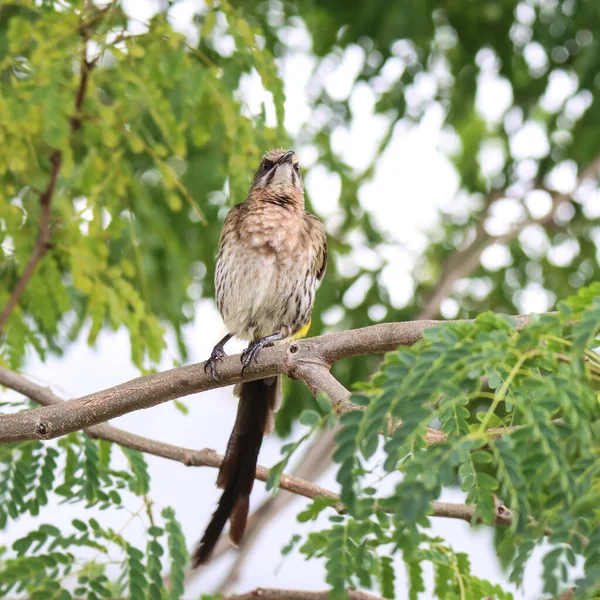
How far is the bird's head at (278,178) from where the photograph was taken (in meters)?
4.18

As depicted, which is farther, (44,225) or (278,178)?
(278,178)

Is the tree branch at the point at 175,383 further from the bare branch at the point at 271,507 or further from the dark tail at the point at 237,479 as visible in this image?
the bare branch at the point at 271,507

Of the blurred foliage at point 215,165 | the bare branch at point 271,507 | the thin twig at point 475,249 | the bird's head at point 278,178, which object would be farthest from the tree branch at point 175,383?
the thin twig at point 475,249

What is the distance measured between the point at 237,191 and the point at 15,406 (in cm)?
115

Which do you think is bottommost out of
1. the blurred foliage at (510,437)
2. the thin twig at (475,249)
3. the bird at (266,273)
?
the blurred foliage at (510,437)

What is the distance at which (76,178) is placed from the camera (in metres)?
3.85

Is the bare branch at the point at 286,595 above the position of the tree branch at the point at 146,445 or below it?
below

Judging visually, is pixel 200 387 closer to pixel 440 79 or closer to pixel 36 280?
pixel 36 280

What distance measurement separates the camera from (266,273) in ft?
12.6

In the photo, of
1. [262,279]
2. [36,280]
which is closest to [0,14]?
[36,280]

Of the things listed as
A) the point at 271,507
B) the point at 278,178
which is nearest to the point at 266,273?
the point at 278,178

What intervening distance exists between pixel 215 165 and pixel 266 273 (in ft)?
3.25

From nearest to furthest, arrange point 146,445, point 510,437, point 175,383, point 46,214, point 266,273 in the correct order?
point 510,437 < point 175,383 < point 146,445 < point 46,214 < point 266,273

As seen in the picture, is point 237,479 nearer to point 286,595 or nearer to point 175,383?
point 286,595
